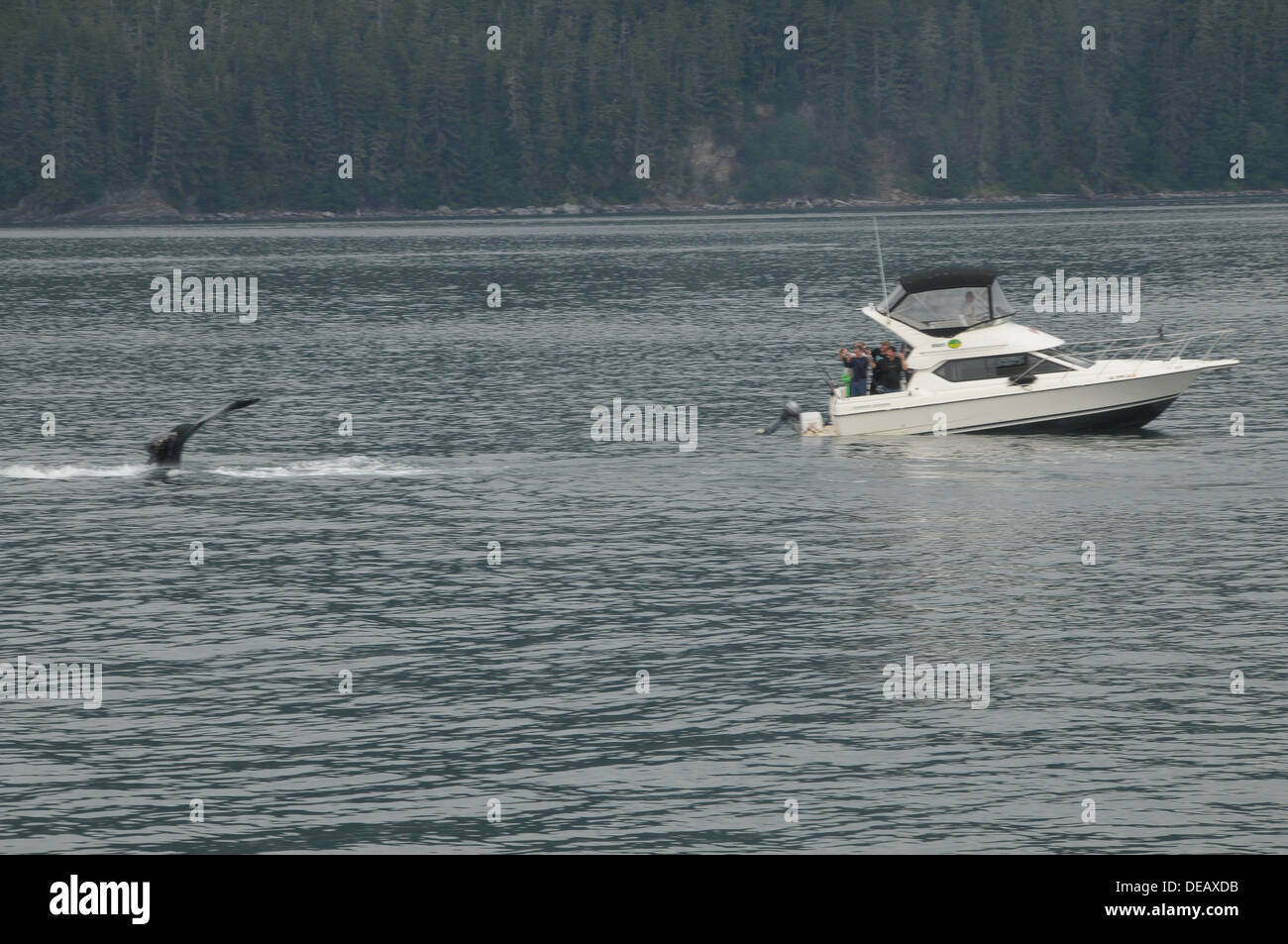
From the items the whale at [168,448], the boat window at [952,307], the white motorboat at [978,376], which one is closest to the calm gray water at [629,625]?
the white motorboat at [978,376]

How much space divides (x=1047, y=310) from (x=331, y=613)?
8048cm

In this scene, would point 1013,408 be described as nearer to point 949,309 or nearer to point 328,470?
point 949,309

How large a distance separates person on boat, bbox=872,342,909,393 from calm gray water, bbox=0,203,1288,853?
198cm

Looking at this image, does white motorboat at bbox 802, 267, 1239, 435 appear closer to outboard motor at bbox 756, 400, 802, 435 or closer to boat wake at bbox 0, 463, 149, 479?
outboard motor at bbox 756, 400, 802, 435

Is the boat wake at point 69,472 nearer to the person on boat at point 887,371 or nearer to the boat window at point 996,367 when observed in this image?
the person on boat at point 887,371

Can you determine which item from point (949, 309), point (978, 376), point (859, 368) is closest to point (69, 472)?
point (859, 368)

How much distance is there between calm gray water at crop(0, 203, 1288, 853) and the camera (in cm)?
2477

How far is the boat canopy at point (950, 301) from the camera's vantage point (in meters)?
54.6

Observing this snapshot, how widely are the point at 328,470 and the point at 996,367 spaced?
20281mm

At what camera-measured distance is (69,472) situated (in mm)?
53344

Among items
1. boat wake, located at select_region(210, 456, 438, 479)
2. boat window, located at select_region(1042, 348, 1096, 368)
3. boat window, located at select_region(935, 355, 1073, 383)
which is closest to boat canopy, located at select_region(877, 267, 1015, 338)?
boat window, located at select_region(935, 355, 1073, 383)

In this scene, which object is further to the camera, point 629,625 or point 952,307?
point 952,307
